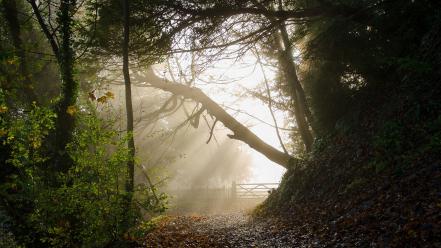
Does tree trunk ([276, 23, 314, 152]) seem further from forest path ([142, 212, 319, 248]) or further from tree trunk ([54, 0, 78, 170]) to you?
tree trunk ([54, 0, 78, 170])

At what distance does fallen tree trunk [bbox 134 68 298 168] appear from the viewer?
52.5ft

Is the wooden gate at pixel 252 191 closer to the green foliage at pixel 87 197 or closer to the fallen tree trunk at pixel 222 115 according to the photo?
the fallen tree trunk at pixel 222 115

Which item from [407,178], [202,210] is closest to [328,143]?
[407,178]

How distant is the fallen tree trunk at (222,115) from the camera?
1600cm

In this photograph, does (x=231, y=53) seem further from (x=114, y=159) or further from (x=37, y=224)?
(x=37, y=224)

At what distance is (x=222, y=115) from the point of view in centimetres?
1633

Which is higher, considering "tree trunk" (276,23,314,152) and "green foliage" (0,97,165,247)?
"tree trunk" (276,23,314,152)

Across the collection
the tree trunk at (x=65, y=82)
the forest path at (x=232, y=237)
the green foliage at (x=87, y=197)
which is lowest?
the forest path at (x=232, y=237)

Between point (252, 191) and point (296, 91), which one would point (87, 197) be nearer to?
point (296, 91)

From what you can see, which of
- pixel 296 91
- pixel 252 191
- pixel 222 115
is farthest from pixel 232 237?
pixel 252 191

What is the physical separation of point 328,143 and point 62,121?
7.60 m

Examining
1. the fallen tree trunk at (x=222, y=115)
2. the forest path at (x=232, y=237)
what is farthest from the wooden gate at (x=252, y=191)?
the forest path at (x=232, y=237)

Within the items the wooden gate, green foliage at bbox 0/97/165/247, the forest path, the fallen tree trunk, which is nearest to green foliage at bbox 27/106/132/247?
green foliage at bbox 0/97/165/247

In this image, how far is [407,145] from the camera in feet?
24.8
